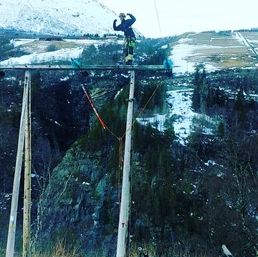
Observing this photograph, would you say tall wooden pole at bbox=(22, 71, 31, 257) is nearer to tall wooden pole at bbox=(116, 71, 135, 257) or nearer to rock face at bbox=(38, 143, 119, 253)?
tall wooden pole at bbox=(116, 71, 135, 257)

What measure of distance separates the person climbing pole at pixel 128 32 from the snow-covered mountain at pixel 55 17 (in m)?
89.9

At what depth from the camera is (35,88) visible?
1882 inches

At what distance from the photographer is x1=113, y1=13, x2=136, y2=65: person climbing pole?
14621 mm

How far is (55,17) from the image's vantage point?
118 meters

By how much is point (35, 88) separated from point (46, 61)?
36.5 ft

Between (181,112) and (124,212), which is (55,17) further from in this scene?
(124,212)

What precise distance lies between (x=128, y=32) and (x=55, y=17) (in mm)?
106943

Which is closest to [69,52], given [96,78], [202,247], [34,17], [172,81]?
[96,78]

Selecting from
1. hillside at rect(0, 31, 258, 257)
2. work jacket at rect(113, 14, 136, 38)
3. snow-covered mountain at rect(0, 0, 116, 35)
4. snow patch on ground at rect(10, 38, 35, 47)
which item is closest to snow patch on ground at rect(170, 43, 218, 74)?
hillside at rect(0, 31, 258, 257)

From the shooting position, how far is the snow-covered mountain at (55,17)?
108713 millimetres

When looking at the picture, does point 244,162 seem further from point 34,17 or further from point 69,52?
point 34,17

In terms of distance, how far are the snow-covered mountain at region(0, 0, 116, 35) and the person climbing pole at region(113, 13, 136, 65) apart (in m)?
89.9

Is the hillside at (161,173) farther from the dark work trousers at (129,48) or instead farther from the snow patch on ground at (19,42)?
the snow patch on ground at (19,42)

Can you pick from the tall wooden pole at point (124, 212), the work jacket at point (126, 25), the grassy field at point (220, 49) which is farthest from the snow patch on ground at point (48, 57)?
the tall wooden pole at point (124, 212)
